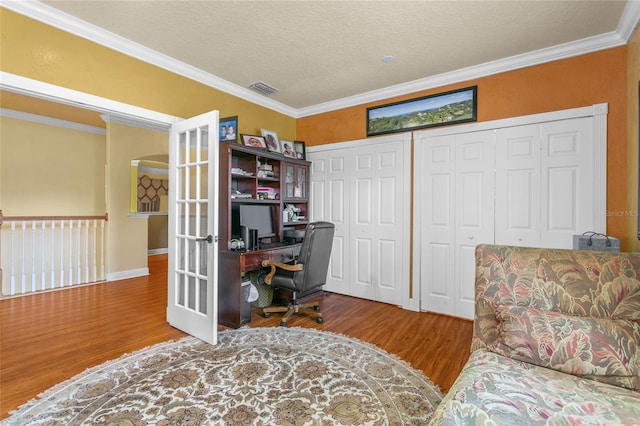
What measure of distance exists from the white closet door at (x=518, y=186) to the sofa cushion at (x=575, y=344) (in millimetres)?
1847

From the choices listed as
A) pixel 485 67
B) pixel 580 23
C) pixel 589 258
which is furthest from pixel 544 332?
pixel 485 67

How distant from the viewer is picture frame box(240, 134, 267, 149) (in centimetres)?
363

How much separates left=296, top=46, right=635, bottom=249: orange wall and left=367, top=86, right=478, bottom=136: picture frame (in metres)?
0.08

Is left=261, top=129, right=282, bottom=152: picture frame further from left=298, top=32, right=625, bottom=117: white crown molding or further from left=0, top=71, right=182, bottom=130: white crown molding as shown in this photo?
→ left=0, top=71, right=182, bottom=130: white crown molding

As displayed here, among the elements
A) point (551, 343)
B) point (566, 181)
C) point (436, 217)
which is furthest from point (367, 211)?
point (551, 343)

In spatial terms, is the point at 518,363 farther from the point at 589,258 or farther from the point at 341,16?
the point at 341,16

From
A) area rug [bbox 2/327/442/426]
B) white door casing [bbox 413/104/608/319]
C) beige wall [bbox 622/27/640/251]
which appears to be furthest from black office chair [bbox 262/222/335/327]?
beige wall [bbox 622/27/640/251]

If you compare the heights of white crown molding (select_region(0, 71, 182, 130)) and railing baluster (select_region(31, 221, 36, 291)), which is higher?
white crown molding (select_region(0, 71, 182, 130))

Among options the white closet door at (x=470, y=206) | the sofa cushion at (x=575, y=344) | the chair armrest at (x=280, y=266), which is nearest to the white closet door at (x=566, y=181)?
the white closet door at (x=470, y=206)

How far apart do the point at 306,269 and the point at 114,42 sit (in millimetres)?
2746

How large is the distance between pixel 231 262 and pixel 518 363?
251 cm

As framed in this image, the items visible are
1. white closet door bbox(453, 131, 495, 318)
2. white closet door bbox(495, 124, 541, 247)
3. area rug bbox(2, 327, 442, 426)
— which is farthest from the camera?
white closet door bbox(453, 131, 495, 318)

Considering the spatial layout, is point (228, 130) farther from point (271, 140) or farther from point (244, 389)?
point (244, 389)

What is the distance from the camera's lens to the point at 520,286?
154 centimetres
